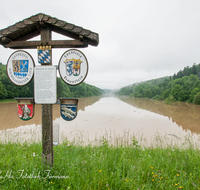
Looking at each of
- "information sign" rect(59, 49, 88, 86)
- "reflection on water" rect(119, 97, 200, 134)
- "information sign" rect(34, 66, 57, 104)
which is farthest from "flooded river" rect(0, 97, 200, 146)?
"information sign" rect(59, 49, 88, 86)

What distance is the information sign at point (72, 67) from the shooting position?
2.34 meters

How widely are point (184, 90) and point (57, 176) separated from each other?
5370cm

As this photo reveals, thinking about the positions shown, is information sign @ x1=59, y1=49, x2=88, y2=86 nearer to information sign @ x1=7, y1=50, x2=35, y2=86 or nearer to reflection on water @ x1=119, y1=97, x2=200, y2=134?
information sign @ x1=7, y1=50, x2=35, y2=86

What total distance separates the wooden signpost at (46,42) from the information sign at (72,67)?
20 cm

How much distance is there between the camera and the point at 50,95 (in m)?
2.28

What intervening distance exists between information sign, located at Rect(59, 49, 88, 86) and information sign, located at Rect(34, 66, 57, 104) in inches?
8.1

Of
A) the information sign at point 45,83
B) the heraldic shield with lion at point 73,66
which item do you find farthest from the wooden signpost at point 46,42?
the heraldic shield with lion at point 73,66

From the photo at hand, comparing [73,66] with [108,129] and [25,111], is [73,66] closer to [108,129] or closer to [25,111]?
[25,111]

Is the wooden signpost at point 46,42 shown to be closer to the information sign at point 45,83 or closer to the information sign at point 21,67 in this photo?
the information sign at point 45,83

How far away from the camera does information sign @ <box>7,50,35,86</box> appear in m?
2.36

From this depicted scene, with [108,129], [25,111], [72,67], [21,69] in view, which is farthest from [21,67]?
[108,129]

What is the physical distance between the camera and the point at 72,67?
234 centimetres

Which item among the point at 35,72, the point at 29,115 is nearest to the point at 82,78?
the point at 35,72

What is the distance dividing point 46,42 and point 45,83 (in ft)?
2.75
